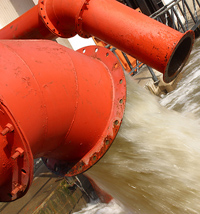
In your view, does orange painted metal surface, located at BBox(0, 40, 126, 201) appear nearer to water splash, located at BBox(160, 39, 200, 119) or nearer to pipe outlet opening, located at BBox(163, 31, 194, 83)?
pipe outlet opening, located at BBox(163, 31, 194, 83)

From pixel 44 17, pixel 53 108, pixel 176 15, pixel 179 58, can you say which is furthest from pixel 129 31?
pixel 176 15

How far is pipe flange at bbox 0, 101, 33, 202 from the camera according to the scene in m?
1.15

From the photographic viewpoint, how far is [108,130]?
1.86 m

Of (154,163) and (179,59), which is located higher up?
(179,59)

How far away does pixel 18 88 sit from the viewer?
1.32 m

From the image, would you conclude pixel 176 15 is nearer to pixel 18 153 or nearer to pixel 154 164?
pixel 154 164

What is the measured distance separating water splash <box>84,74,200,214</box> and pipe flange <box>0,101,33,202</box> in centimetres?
82

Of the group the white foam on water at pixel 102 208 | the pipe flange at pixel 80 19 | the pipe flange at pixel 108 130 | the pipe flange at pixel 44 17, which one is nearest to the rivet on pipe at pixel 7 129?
the pipe flange at pixel 108 130

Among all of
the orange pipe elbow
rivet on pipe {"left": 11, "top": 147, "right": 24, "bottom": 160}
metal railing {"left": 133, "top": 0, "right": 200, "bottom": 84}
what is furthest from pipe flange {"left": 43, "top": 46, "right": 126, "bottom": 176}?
metal railing {"left": 133, "top": 0, "right": 200, "bottom": 84}

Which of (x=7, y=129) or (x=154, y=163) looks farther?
(x=154, y=163)

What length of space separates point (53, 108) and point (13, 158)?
425mm

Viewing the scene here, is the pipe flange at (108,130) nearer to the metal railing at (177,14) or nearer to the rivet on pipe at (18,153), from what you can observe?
the rivet on pipe at (18,153)

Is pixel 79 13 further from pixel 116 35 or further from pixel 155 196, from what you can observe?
pixel 155 196

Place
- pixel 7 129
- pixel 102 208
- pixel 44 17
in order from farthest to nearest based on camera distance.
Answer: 1. pixel 102 208
2. pixel 44 17
3. pixel 7 129
